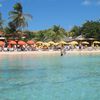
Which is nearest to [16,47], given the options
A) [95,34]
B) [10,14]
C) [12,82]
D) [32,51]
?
[32,51]

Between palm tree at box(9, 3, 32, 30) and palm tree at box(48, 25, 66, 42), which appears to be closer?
palm tree at box(9, 3, 32, 30)

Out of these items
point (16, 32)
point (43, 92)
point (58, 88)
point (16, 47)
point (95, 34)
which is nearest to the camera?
point (43, 92)

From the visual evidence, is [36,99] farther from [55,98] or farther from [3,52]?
[3,52]

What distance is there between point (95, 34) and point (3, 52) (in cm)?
3326

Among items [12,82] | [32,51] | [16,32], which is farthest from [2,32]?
[12,82]

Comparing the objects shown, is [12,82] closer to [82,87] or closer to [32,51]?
[82,87]

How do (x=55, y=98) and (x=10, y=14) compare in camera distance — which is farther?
(x=10, y=14)

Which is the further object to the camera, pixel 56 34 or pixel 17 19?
pixel 56 34

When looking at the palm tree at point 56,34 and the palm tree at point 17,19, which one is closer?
the palm tree at point 17,19

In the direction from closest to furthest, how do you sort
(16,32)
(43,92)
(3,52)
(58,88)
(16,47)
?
1. (43,92)
2. (58,88)
3. (3,52)
4. (16,47)
5. (16,32)

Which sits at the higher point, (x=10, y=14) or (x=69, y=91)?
(x=10, y=14)

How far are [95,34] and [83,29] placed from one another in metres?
7.43

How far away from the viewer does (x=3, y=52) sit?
5072cm

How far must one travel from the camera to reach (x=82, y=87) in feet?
50.0
